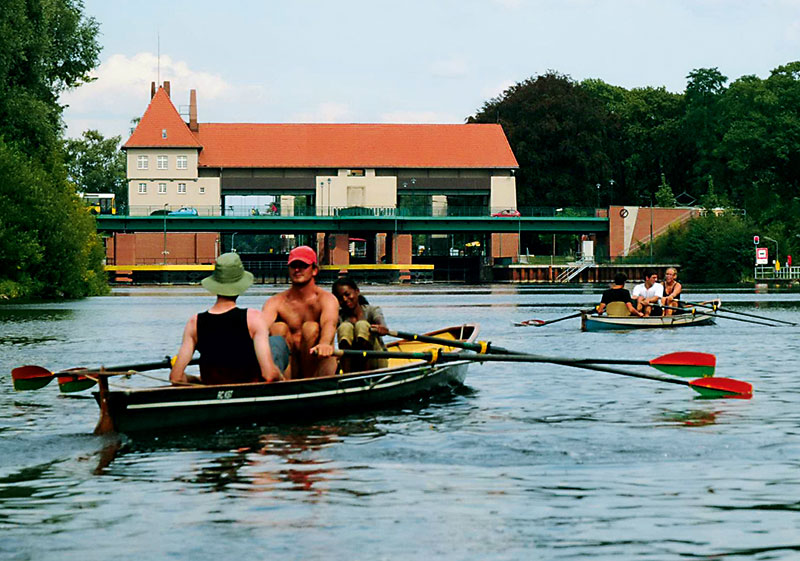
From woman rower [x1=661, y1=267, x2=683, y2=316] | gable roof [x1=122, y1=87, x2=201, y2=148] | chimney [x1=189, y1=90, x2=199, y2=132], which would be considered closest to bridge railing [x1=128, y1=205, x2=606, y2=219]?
gable roof [x1=122, y1=87, x2=201, y2=148]

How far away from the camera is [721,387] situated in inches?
610

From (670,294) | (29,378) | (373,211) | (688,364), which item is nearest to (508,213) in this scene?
(373,211)

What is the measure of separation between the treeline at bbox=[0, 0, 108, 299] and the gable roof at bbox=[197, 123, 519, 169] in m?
61.7

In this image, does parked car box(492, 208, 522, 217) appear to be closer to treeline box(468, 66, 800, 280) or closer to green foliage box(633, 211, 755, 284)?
treeline box(468, 66, 800, 280)

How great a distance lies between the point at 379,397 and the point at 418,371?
95cm

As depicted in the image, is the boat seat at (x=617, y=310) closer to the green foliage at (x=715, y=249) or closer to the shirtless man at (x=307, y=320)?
the shirtless man at (x=307, y=320)

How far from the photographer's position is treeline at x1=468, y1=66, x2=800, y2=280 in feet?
332

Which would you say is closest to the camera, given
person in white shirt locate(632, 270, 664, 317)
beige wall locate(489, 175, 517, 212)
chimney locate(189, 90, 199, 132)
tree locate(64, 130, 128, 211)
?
person in white shirt locate(632, 270, 664, 317)

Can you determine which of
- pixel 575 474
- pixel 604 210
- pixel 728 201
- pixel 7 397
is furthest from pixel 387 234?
pixel 575 474

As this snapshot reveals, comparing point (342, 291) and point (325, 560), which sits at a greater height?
point (342, 291)

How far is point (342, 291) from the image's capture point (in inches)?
631

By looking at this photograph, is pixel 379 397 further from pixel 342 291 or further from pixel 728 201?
pixel 728 201

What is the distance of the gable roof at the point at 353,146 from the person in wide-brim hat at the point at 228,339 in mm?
106923

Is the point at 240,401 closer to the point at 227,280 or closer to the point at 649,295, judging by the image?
the point at 227,280
